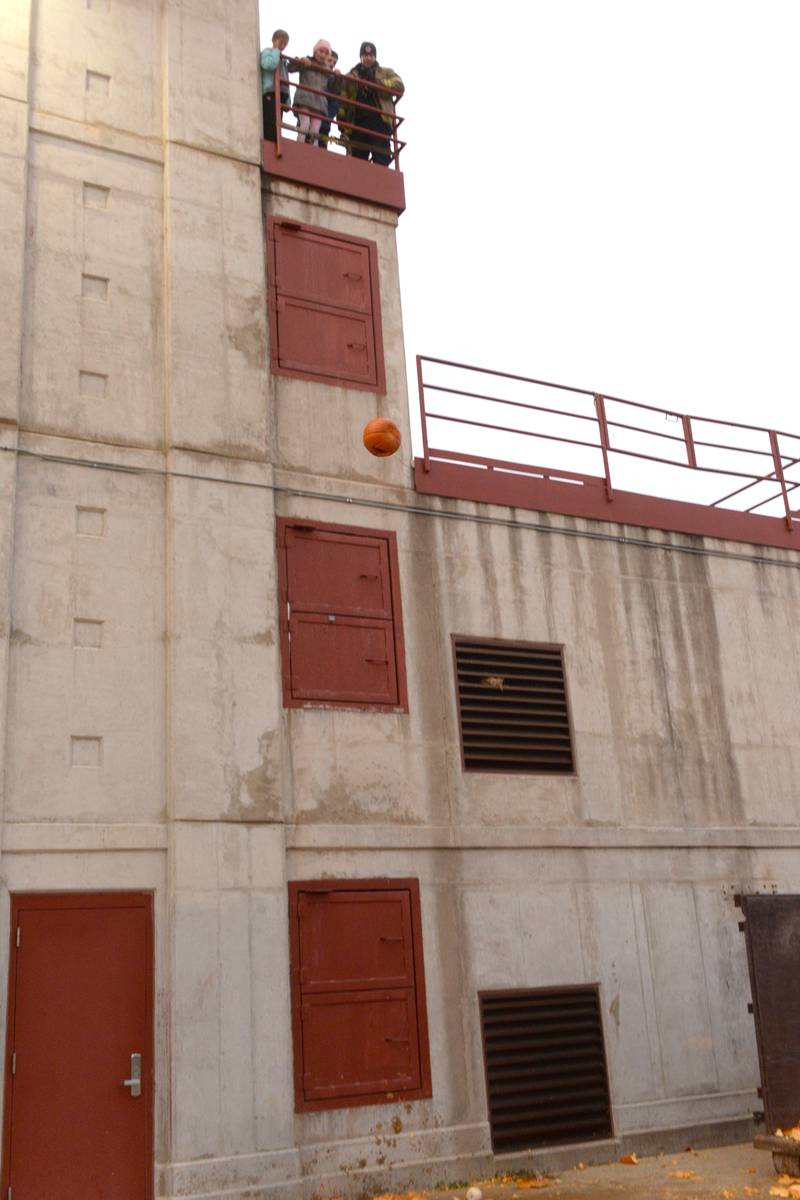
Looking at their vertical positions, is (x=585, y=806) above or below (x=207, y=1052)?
above

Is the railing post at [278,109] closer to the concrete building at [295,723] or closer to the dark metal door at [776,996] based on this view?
the concrete building at [295,723]

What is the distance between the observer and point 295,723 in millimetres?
11742

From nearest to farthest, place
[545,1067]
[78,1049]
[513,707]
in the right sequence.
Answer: [78,1049]
[545,1067]
[513,707]

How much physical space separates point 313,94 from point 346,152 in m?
0.81

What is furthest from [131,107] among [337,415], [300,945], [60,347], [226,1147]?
[226,1147]

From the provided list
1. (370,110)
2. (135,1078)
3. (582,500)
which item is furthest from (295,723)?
(370,110)

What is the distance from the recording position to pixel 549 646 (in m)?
13.5

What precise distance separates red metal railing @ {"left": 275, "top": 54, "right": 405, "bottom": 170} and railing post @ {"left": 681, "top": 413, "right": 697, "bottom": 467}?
5.20 meters

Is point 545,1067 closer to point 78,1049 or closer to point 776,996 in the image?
point 776,996

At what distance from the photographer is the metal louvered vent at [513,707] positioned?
42.0ft

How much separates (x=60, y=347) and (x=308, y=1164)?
26.5 ft

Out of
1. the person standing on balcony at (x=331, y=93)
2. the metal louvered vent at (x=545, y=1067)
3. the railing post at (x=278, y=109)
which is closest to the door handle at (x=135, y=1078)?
the metal louvered vent at (x=545, y=1067)

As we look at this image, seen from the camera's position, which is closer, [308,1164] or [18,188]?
[308,1164]

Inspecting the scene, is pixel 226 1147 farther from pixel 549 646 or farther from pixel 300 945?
pixel 549 646
